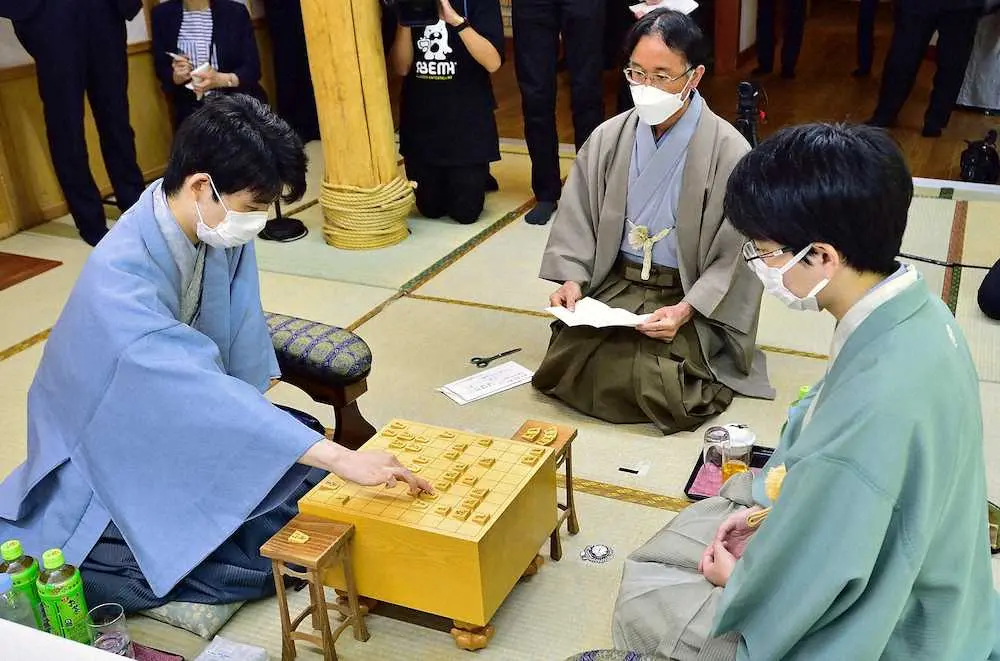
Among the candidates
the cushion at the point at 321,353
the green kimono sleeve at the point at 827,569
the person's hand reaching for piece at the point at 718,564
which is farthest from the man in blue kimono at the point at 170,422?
the green kimono sleeve at the point at 827,569

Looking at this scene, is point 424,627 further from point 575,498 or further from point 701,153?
point 701,153

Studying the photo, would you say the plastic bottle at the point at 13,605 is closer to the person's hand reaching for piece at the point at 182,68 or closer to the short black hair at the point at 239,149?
the short black hair at the point at 239,149

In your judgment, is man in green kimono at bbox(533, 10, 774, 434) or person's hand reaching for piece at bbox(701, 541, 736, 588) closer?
person's hand reaching for piece at bbox(701, 541, 736, 588)

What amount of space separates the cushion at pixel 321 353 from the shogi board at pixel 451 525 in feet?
1.22

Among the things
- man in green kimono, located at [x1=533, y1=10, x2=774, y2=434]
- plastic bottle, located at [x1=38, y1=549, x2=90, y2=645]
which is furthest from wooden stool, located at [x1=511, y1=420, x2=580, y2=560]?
plastic bottle, located at [x1=38, y1=549, x2=90, y2=645]

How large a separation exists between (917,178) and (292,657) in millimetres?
4194

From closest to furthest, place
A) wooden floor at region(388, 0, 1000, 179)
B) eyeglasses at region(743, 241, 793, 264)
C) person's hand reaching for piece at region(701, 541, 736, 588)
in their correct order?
eyeglasses at region(743, 241, 793, 264), person's hand reaching for piece at region(701, 541, 736, 588), wooden floor at region(388, 0, 1000, 179)

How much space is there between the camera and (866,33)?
23.8 feet

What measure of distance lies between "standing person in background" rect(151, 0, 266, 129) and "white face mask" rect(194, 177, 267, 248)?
118 inches

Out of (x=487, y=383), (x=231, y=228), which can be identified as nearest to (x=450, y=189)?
(x=487, y=383)

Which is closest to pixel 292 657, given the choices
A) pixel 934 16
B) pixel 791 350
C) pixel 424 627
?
pixel 424 627

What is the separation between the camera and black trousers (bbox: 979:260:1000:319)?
352cm

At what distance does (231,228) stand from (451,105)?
2.77 m

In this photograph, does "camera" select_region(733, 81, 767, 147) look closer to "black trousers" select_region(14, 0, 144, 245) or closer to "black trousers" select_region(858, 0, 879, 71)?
"black trousers" select_region(14, 0, 144, 245)
